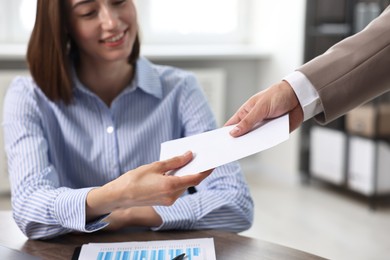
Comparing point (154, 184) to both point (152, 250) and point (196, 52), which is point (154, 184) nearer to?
point (152, 250)

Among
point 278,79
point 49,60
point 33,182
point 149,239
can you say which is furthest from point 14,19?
point 149,239

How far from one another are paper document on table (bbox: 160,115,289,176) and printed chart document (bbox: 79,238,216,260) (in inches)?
6.2

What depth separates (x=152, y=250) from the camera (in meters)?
1.18

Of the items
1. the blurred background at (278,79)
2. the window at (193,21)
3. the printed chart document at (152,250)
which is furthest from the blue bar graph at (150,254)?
the window at (193,21)

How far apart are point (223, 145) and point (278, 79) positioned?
3271 mm

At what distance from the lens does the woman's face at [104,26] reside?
1624mm

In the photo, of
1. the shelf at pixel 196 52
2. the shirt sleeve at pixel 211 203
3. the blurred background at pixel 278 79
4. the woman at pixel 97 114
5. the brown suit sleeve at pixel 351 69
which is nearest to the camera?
the brown suit sleeve at pixel 351 69

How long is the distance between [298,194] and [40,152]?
2.73 m

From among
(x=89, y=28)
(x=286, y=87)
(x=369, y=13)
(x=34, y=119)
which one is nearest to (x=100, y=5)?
(x=89, y=28)

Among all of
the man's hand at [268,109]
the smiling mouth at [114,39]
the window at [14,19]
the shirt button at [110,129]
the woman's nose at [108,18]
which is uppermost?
the woman's nose at [108,18]

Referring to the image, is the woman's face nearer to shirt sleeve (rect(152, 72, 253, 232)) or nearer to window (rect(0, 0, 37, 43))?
shirt sleeve (rect(152, 72, 253, 232))

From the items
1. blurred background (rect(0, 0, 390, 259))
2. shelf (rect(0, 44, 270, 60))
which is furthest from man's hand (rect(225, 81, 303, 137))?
shelf (rect(0, 44, 270, 60))

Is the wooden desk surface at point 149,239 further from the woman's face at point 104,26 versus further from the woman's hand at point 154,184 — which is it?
the woman's face at point 104,26

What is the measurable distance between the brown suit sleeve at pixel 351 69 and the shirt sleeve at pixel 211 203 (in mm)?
336
